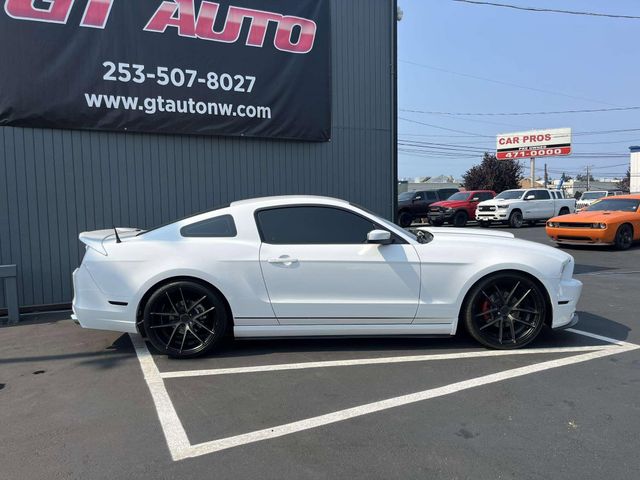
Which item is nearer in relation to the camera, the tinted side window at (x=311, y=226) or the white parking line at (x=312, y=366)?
the white parking line at (x=312, y=366)

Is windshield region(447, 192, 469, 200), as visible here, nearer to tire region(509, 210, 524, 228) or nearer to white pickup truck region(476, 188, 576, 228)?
white pickup truck region(476, 188, 576, 228)

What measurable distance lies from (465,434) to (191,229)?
3.02 metres

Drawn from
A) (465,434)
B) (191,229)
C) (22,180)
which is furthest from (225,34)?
(465,434)

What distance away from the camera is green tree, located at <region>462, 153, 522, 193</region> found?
4388cm

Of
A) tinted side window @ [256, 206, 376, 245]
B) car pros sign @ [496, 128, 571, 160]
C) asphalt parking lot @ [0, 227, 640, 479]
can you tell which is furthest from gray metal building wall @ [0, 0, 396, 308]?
car pros sign @ [496, 128, 571, 160]

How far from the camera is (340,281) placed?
15.3 ft

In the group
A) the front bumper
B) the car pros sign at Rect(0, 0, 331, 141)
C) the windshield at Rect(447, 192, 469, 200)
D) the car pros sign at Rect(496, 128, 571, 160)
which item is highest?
the car pros sign at Rect(496, 128, 571, 160)

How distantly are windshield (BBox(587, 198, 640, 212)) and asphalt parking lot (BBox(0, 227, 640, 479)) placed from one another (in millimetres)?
9769

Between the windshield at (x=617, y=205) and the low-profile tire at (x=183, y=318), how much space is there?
12799 mm

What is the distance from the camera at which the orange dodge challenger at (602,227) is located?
41.6 ft

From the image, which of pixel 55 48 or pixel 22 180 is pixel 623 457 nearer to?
pixel 22 180

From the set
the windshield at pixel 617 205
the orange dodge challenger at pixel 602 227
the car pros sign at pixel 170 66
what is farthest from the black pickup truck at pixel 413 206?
the car pros sign at pixel 170 66

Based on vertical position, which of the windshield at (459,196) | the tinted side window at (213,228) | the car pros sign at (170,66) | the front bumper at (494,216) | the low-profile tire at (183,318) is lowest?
the low-profile tire at (183,318)

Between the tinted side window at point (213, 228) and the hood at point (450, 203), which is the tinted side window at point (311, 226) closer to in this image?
the tinted side window at point (213, 228)
